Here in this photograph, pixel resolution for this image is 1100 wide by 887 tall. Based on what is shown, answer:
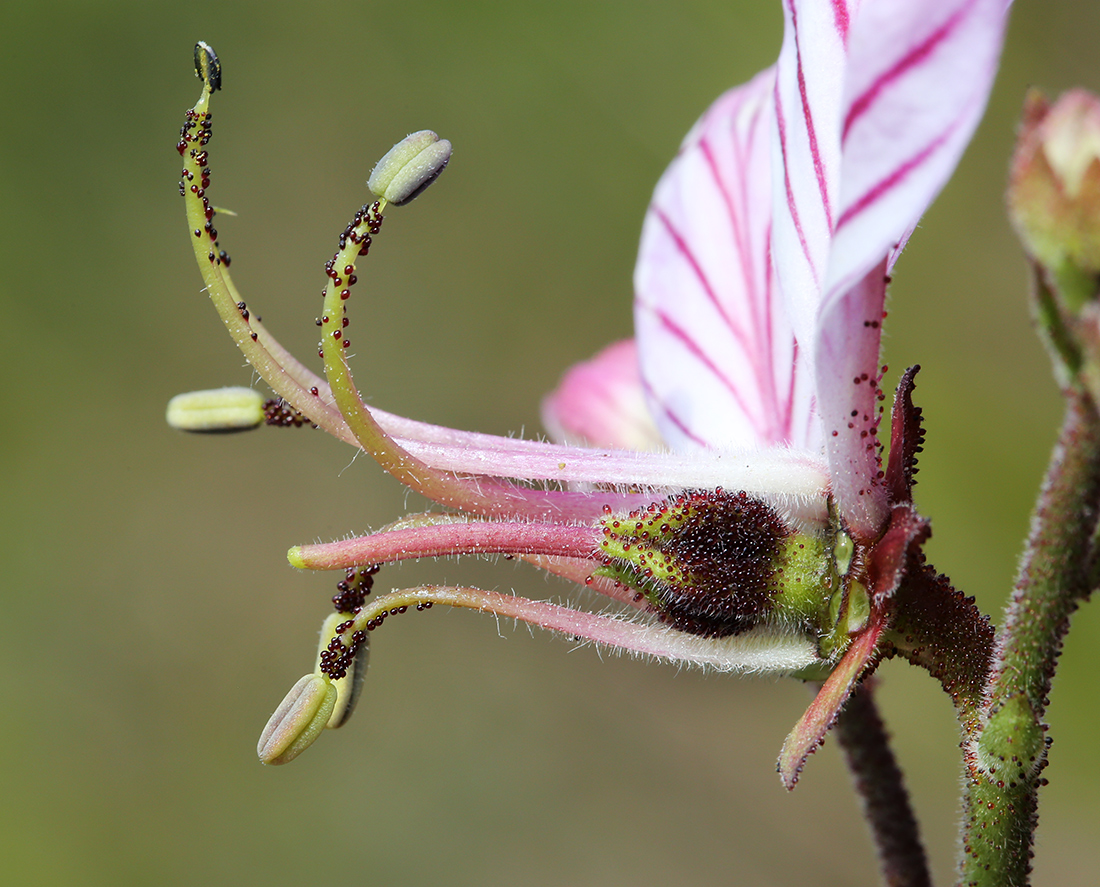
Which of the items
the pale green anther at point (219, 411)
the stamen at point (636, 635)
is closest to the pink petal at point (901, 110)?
the stamen at point (636, 635)

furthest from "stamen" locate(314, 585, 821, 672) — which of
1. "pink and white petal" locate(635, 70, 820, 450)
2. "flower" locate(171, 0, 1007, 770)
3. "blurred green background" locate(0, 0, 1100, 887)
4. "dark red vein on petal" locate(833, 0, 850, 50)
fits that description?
"blurred green background" locate(0, 0, 1100, 887)

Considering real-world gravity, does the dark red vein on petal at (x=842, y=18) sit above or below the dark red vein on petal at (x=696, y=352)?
above

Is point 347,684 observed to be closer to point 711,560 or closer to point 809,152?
point 711,560

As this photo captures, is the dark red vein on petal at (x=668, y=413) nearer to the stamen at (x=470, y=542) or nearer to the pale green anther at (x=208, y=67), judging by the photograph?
the stamen at (x=470, y=542)

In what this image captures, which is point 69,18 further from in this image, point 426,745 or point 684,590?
point 684,590

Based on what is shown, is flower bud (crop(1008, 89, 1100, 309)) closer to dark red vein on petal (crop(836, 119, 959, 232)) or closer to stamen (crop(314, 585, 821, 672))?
dark red vein on petal (crop(836, 119, 959, 232))

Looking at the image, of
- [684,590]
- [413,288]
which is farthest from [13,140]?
[684,590]
